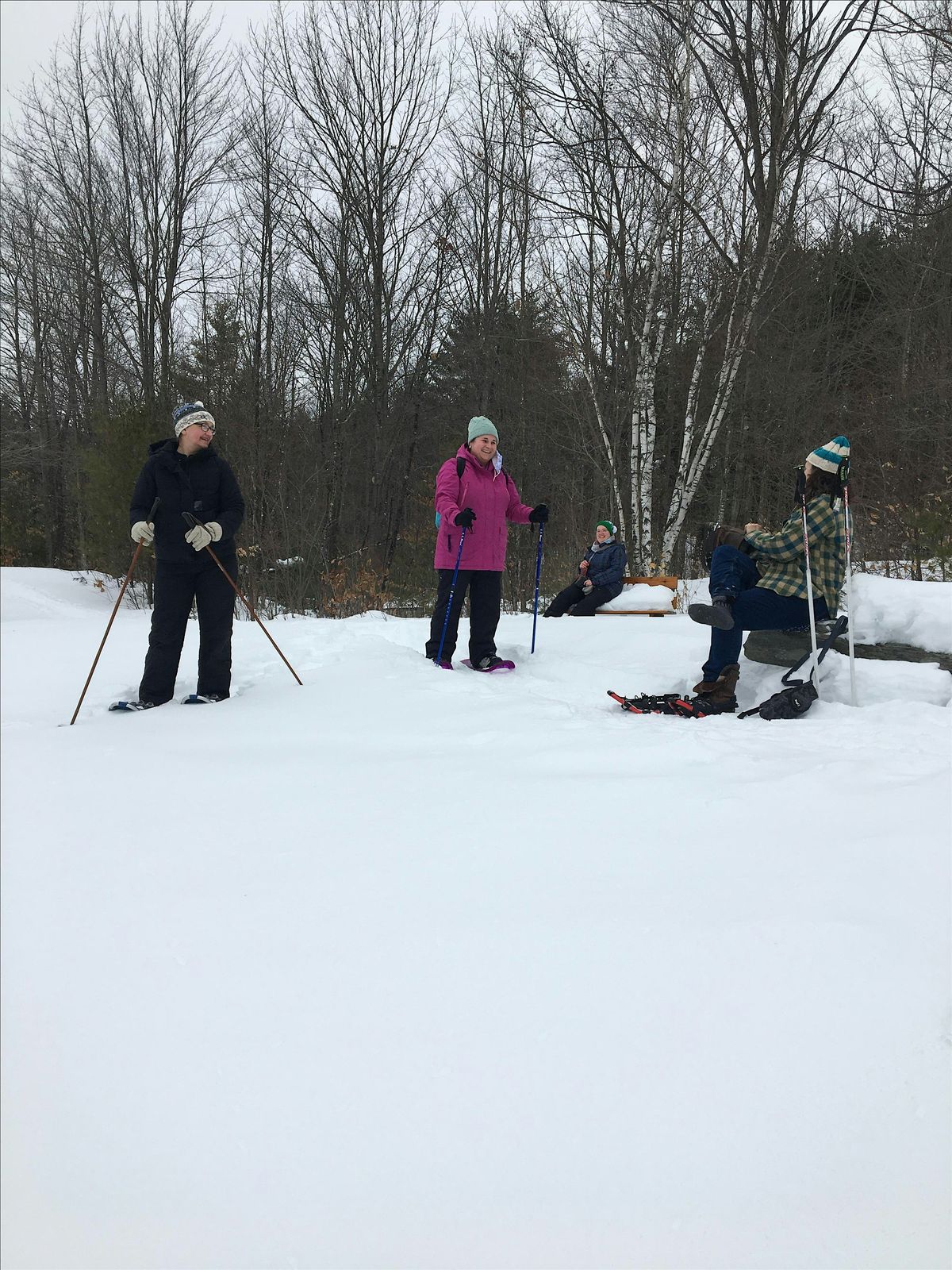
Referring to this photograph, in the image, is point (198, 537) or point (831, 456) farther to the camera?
point (198, 537)

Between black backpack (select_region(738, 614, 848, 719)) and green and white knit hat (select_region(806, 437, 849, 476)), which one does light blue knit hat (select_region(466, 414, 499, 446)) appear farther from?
black backpack (select_region(738, 614, 848, 719))

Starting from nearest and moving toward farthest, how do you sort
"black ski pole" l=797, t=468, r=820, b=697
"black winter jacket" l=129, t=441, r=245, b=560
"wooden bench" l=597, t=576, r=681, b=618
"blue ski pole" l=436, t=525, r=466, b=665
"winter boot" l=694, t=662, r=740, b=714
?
1. "black ski pole" l=797, t=468, r=820, b=697
2. "winter boot" l=694, t=662, r=740, b=714
3. "black winter jacket" l=129, t=441, r=245, b=560
4. "blue ski pole" l=436, t=525, r=466, b=665
5. "wooden bench" l=597, t=576, r=681, b=618

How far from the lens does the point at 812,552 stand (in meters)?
4.86

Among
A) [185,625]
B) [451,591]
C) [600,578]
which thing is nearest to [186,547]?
[185,625]

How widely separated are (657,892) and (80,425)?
2122cm

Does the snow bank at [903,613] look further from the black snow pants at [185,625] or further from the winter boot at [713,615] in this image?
the black snow pants at [185,625]

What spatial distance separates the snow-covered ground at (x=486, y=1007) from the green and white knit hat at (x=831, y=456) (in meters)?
1.91

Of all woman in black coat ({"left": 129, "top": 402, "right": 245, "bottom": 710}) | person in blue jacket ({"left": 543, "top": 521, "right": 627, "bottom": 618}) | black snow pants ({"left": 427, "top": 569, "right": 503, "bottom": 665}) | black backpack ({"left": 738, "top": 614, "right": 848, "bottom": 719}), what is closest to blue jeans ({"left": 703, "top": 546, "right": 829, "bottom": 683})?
black backpack ({"left": 738, "top": 614, "right": 848, "bottom": 719})

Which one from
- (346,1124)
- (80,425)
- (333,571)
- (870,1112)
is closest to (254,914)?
(346,1124)

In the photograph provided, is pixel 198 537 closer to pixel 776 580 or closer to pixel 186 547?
pixel 186 547

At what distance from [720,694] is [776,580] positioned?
0.75 meters

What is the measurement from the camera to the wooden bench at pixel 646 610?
28.7ft

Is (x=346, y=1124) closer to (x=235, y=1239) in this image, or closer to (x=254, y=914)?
(x=235, y=1239)

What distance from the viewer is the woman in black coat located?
4.86m
